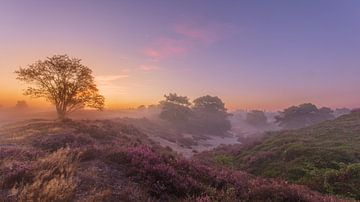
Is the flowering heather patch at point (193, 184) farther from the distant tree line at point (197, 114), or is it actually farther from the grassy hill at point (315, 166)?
the distant tree line at point (197, 114)

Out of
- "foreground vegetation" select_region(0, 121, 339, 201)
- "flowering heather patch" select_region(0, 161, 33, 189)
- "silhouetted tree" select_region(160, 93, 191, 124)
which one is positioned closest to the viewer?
Result: "foreground vegetation" select_region(0, 121, 339, 201)

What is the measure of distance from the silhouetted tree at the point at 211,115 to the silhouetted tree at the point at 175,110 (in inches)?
211

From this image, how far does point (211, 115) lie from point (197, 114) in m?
6.45

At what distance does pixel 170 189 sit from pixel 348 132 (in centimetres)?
2931

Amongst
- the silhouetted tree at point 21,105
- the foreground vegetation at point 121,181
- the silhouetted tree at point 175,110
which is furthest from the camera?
the silhouetted tree at point 21,105

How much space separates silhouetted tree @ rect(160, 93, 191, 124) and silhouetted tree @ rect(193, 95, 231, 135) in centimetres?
536

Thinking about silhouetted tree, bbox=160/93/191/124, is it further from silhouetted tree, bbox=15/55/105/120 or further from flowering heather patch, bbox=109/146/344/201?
flowering heather patch, bbox=109/146/344/201

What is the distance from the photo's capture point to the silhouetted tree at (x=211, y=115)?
273 feet

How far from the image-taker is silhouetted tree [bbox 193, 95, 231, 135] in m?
83.2

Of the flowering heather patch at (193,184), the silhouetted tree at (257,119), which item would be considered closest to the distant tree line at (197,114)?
the silhouetted tree at (257,119)

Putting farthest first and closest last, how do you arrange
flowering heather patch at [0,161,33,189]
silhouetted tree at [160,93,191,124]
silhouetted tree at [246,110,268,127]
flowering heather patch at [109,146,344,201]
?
silhouetted tree at [246,110,268,127]
silhouetted tree at [160,93,191,124]
flowering heather patch at [109,146,344,201]
flowering heather patch at [0,161,33,189]

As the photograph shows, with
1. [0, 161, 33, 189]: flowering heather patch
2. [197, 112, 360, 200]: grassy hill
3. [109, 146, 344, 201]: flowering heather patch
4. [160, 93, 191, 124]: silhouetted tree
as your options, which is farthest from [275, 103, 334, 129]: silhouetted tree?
[0, 161, 33, 189]: flowering heather patch

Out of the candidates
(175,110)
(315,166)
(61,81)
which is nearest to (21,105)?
(175,110)

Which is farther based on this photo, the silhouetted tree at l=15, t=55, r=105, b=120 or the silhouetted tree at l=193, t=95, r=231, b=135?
Answer: the silhouetted tree at l=193, t=95, r=231, b=135
